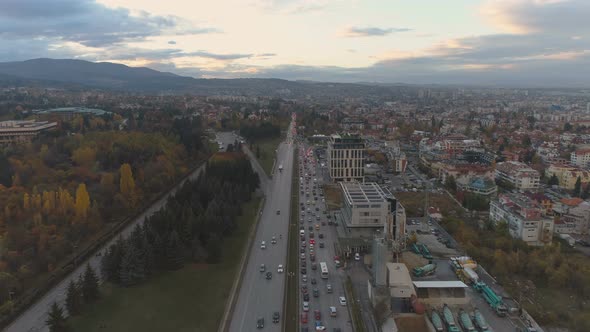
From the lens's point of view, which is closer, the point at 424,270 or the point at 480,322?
the point at 480,322

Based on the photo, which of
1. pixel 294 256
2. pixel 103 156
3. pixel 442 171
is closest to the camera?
pixel 294 256

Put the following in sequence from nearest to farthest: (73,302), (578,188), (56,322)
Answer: (56,322)
(73,302)
(578,188)

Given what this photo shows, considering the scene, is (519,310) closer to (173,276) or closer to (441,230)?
(441,230)

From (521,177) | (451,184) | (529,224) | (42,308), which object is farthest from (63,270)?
(521,177)

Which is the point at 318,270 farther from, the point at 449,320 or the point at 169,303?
the point at 169,303

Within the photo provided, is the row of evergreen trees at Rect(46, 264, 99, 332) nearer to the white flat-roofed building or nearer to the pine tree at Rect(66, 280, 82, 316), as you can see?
the pine tree at Rect(66, 280, 82, 316)

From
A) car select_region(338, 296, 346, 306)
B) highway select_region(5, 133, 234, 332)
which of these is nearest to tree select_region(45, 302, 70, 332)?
highway select_region(5, 133, 234, 332)

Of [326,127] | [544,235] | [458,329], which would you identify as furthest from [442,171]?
[326,127]
